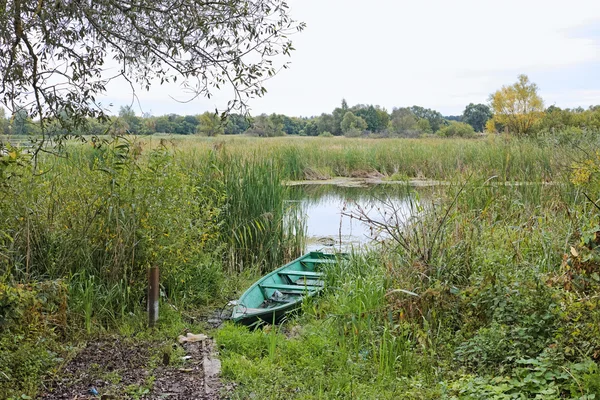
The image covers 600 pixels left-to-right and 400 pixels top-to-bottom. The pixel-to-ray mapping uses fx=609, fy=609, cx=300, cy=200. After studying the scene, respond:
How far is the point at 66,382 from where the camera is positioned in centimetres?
401

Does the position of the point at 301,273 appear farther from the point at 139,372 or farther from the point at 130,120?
the point at 139,372

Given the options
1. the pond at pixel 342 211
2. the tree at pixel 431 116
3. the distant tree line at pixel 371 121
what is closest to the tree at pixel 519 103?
the distant tree line at pixel 371 121

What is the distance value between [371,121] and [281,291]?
52.6m

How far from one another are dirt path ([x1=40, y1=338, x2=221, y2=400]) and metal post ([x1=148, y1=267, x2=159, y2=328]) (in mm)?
405

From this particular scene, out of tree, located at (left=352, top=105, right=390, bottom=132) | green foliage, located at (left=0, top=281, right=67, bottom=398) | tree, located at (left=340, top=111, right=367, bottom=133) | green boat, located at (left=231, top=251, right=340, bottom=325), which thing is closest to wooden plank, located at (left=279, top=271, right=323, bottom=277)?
green boat, located at (left=231, top=251, right=340, bottom=325)

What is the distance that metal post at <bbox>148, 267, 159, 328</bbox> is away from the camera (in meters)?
5.23

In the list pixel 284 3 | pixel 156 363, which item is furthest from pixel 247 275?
pixel 284 3

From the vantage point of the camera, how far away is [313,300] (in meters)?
6.05

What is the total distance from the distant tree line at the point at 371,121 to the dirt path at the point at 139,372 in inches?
67.9

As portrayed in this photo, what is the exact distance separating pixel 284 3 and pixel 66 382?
3394 millimetres

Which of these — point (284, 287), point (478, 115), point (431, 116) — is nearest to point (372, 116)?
point (431, 116)

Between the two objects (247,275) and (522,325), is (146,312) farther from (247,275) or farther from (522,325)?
(522,325)

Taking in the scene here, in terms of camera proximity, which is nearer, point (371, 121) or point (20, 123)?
point (20, 123)

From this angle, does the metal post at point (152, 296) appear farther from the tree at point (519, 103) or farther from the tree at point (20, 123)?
the tree at point (519, 103)
